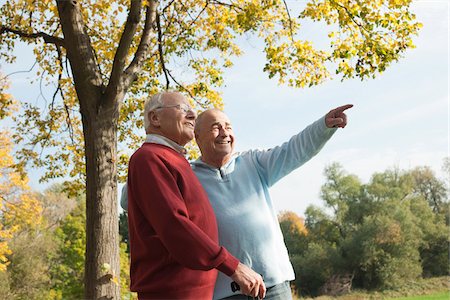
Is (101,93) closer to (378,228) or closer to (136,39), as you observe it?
(136,39)

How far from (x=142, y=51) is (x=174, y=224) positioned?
557 cm

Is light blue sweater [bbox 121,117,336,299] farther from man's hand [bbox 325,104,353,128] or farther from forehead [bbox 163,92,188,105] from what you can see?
forehead [bbox 163,92,188,105]

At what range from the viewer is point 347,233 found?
30.1 m

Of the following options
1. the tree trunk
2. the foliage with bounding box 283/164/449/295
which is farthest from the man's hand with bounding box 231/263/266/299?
the foliage with bounding box 283/164/449/295

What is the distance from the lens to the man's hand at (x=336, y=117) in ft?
8.52

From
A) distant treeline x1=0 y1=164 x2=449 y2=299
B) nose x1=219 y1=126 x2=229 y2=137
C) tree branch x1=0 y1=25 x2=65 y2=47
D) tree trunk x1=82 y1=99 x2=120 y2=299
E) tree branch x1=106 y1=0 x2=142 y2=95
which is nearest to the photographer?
nose x1=219 y1=126 x2=229 y2=137

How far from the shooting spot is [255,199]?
109 inches

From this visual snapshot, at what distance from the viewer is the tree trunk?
19.5 ft

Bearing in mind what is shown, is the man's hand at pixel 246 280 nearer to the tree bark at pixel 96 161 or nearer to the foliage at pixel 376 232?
the tree bark at pixel 96 161

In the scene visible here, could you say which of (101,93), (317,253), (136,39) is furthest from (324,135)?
(317,253)

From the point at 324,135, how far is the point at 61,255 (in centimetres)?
3017

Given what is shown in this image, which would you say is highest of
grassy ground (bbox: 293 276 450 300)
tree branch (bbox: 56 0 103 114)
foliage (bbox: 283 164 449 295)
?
tree branch (bbox: 56 0 103 114)

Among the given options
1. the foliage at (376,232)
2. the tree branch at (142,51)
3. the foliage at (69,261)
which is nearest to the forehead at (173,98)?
the tree branch at (142,51)

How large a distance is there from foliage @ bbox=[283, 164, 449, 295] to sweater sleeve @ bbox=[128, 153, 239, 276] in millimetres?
26668
